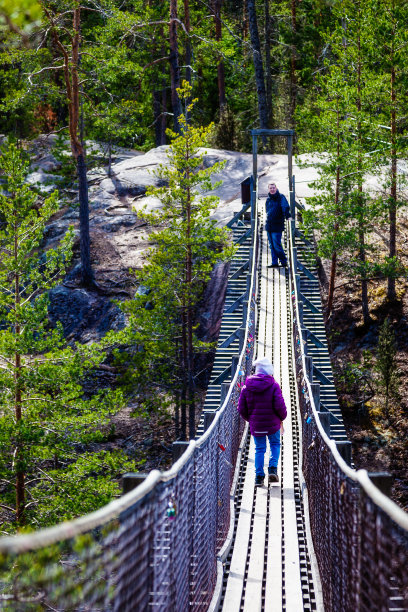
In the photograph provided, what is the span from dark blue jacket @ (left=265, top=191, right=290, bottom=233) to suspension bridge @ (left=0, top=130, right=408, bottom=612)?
5.69 meters

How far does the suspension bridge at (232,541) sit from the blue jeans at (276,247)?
5921 mm

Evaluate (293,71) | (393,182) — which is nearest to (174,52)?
(293,71)

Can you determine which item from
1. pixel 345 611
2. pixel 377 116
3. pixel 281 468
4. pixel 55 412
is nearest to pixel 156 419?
pixel 55 412

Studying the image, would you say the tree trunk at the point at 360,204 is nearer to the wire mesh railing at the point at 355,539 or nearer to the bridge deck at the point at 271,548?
the bridge deck at the point at 271,548

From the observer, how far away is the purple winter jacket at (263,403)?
6.52 metres

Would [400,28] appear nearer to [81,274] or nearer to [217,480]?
[81,274]

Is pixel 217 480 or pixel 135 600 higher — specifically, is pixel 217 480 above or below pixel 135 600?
below

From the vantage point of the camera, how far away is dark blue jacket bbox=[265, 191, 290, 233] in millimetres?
14578

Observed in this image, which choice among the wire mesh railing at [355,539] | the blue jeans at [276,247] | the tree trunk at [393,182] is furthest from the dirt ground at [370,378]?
the wire mesh railing at [355,539]

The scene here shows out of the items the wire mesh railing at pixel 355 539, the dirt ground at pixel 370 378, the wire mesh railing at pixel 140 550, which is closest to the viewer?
the wire mesh railing at pixel 140 550

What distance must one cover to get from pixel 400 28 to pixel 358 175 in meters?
4.00

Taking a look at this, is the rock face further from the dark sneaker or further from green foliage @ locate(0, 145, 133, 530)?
the dark sneaker

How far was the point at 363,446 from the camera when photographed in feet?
53.5

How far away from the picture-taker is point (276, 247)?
15375 millimetres
